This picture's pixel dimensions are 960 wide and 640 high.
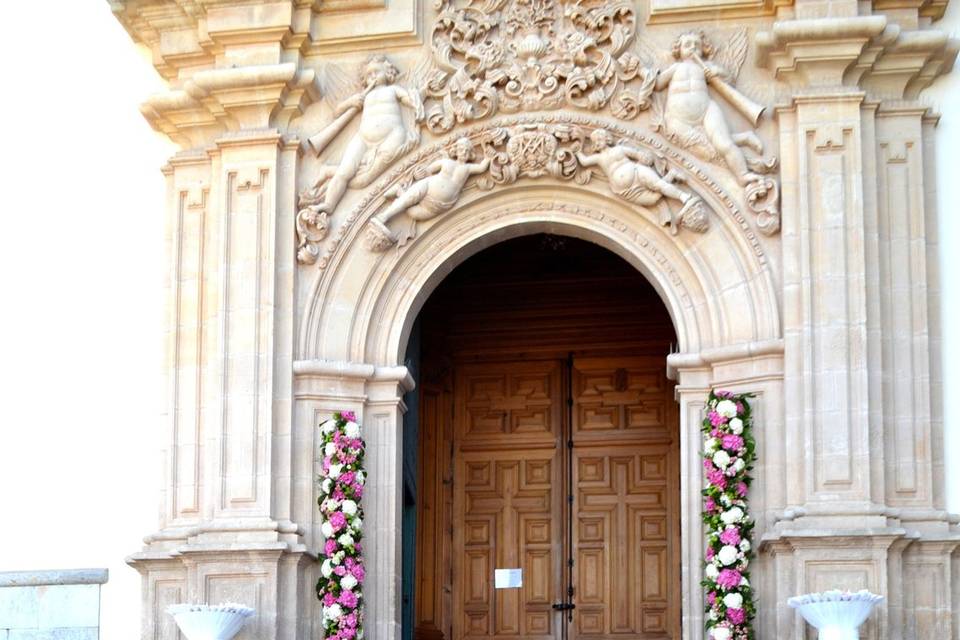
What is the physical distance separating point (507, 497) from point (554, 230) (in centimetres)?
353

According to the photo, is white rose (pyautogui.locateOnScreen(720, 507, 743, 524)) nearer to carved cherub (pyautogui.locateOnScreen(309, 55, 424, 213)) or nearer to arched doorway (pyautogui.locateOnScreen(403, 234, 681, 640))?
carved cherub (pyautogui.locateOnScreen(309, 55, 424, 213))

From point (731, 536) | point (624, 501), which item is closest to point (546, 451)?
point (624, 501)

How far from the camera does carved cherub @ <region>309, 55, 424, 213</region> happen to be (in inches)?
538

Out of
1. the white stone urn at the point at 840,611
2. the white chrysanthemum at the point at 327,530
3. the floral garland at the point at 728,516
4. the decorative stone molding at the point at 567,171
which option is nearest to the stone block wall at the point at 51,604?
the white chrysanthemum at the point at 327,530

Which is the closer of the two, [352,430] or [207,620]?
[207,620]

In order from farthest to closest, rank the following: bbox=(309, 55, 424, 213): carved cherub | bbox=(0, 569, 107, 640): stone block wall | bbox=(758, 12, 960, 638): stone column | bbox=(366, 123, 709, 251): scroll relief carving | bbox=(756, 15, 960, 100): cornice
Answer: bbox=(0, 569, 107, 640): stone block wall → bbox=(309, 55, 424, 213): carved cherub → bbox=(366, 123, 709, 251): scroll relief carving → bbox=(756, 15, 960, 100): cornice → bbox=(758, 12, 960, 638): stone column

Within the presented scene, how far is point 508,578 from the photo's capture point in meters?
16.4

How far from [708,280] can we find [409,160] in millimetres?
2219

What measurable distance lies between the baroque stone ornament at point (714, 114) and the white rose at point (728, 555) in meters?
2.09

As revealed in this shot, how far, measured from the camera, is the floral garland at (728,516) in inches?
492

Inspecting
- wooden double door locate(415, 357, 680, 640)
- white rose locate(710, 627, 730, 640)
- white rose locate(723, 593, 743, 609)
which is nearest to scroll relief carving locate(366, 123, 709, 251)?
white rose locate(723, 593, 743, 609)

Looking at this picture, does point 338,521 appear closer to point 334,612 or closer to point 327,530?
point 327,530

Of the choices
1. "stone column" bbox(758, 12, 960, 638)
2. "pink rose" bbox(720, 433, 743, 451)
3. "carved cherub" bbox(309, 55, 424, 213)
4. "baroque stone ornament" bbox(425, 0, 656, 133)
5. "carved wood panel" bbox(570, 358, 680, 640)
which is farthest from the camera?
"carved wood panel" bbox(570, 358, 680, 640)

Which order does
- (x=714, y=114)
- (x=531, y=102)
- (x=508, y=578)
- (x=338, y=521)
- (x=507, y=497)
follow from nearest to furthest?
(x=338, y=521) → (x=714, y=114) → (x=531, y=102) → (x=508, y=578) → (x=507, y=497)
